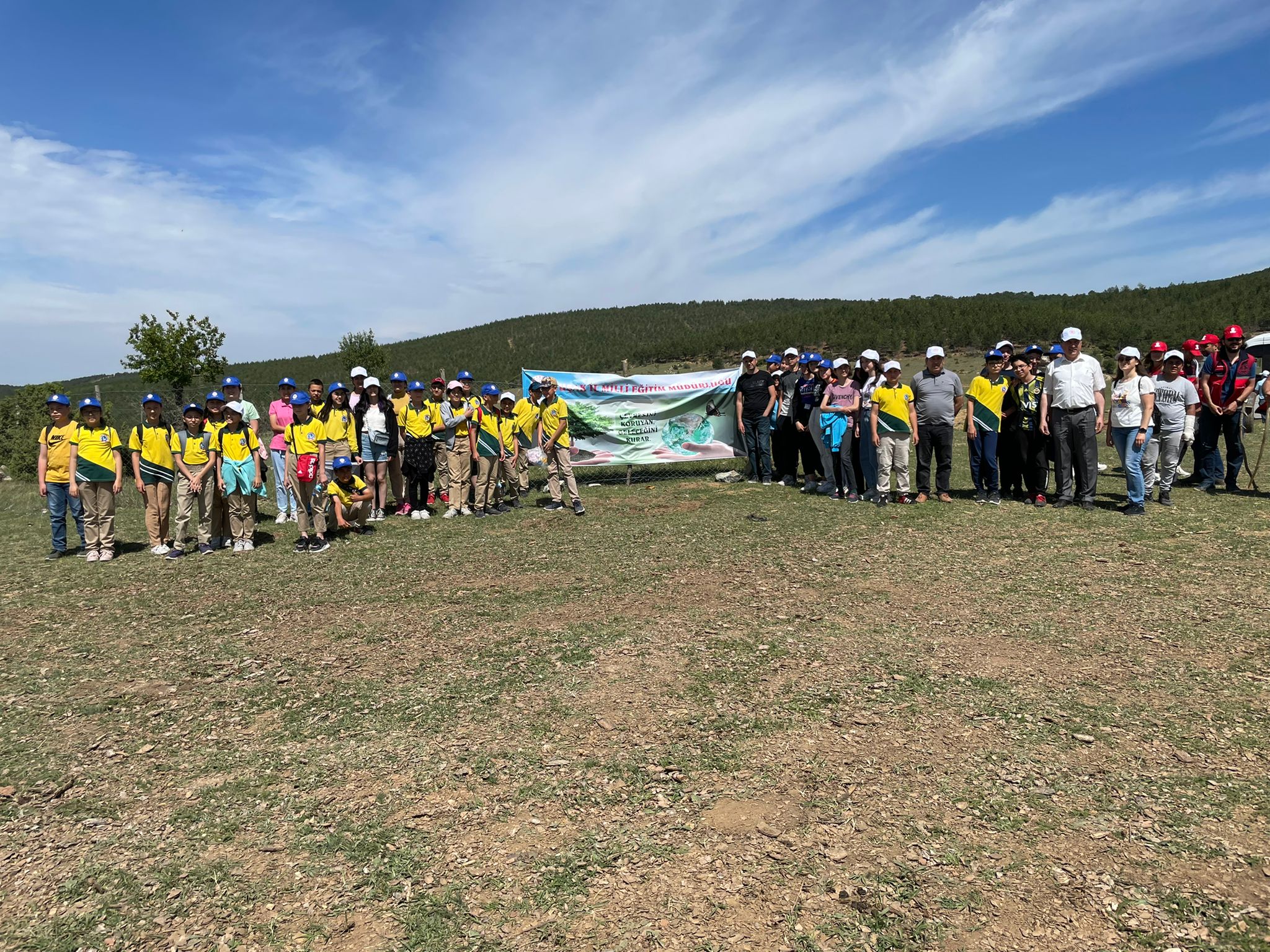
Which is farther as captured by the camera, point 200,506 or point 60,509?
point 60,509

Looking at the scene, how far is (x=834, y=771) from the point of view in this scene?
351 cm

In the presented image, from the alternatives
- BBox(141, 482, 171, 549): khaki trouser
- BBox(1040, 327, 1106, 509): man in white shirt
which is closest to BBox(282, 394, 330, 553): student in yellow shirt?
BBox(141, 482, 171, 549): khaki trouser

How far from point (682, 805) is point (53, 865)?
2.67 metres

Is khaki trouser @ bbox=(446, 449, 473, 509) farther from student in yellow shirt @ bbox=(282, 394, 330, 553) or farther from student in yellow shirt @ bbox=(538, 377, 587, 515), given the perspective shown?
student in yellow shirt @ bbox=(282, 394, 330, 553)

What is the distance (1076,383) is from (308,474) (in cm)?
911

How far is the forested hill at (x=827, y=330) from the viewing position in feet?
179

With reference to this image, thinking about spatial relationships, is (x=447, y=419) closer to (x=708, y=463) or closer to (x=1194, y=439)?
(x=708, y=463)

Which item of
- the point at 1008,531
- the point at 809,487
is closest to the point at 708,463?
the point at 809,487

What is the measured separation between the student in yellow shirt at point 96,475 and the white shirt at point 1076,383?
35.9 ft

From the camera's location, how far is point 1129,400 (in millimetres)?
8523

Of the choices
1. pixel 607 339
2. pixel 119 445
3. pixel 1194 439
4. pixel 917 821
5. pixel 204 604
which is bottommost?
pixel 917 821

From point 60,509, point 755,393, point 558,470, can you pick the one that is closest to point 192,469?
point 60,509

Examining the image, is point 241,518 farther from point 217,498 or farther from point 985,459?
point 985,459

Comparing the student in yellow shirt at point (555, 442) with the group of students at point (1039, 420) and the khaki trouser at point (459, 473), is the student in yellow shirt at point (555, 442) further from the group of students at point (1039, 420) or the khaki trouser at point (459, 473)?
the group of students at point (1039, 420)
